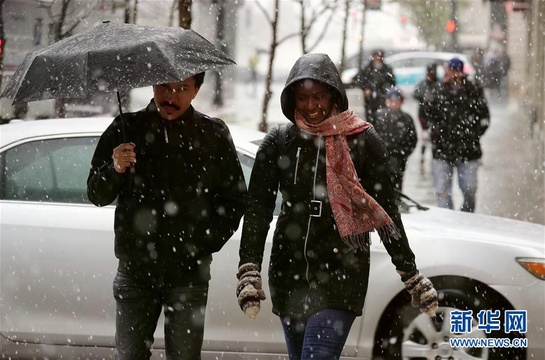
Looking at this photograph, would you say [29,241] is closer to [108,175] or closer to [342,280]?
[108,175]

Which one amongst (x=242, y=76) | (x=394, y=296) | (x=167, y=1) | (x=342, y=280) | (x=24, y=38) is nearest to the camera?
(x=342, y=280)

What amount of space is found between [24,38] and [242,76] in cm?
3392

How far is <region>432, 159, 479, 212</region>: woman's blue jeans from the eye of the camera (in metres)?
9.62

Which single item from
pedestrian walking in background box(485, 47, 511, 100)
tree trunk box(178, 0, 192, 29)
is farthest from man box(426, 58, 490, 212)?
pedestrian walking in background box(485, 47, 511, 100)

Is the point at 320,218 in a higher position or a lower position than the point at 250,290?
higher

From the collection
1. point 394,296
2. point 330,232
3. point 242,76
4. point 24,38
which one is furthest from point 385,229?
point 242,76

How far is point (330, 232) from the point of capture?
392 centimetres

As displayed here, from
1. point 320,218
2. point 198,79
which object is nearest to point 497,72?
point 198,79

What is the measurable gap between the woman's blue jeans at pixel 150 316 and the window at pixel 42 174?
5.68ft

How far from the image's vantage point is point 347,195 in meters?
3.90

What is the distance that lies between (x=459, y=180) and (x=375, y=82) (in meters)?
2.57

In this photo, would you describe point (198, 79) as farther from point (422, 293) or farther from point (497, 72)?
point (497, 72)

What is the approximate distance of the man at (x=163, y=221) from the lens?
407 cm

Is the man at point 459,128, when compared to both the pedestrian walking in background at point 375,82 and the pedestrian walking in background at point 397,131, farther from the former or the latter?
the pedestrian walking in background at point 375,82
